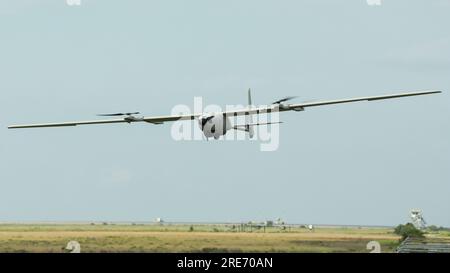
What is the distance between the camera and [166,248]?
52.1 meters

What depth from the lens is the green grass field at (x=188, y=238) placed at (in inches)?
2041

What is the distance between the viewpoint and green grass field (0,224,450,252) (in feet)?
170

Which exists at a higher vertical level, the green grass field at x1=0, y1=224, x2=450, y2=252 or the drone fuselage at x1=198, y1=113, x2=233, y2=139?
the drone fuselage at x1=198, y1=113, x2=233, y2=139

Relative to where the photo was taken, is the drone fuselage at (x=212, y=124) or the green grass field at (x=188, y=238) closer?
the green grass field at (x=188, y=238)

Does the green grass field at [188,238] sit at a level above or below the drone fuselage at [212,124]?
below

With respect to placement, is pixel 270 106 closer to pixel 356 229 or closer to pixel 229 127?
pixel 229 127

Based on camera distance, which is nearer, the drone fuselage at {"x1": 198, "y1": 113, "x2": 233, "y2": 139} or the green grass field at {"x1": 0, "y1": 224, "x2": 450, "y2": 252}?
the green grass field at {"x1": 0, "y1": 224, "x2": 450, "y2": 252}

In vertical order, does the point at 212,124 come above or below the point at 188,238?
above

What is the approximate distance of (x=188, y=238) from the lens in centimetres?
5466

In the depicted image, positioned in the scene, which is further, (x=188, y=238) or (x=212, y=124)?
(x=212, y=124)
